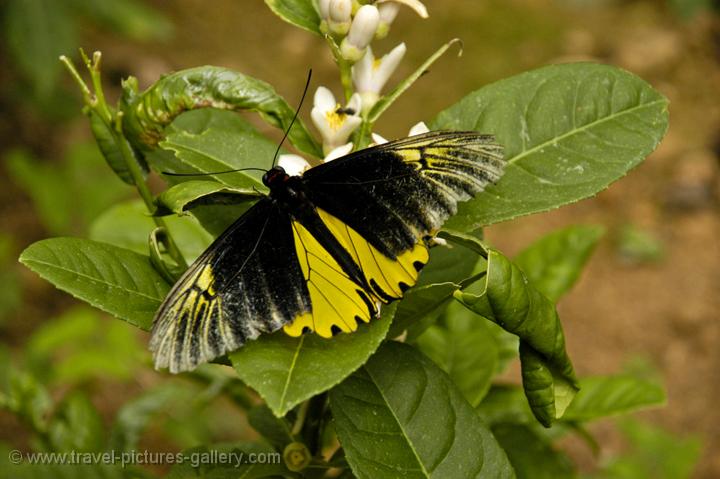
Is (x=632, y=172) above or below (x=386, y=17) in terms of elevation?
below

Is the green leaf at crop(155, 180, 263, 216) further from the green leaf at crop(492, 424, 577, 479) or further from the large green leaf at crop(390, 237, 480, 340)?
the green leaf at crop(492, 424, 577, 479)

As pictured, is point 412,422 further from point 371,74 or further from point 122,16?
point 122,16

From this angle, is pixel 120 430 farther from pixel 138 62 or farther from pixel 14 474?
pixel 138 62

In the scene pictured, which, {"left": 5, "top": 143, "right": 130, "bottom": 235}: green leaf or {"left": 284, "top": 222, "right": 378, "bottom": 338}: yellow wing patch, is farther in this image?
{"left": 5, "top": 143, "right": 130, "bottom": 235}: green leaf

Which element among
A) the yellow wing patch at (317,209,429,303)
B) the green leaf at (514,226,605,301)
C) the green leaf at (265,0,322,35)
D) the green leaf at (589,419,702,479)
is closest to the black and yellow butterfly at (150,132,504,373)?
the yellow wing patch at (317,209,429,303)

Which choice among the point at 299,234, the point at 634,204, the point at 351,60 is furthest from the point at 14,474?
the point at 634,204

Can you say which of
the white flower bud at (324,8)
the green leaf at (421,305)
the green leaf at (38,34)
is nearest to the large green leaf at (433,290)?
the green leaf at (421,305)

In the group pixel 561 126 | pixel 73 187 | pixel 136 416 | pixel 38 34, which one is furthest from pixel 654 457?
pixel 38 34
